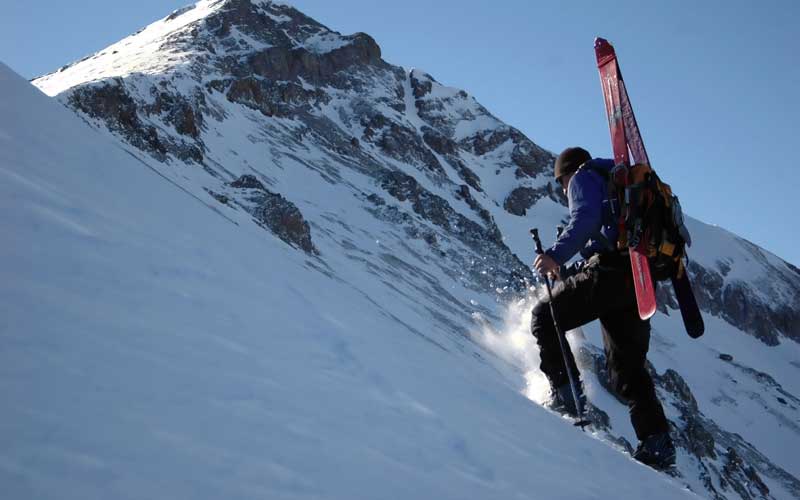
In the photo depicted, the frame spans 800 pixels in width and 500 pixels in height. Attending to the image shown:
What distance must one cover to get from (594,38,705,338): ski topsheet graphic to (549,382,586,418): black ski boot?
1.06 m

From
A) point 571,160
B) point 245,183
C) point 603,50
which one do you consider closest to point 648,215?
point 571,160

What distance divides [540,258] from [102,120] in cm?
2438

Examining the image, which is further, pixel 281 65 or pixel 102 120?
pixel 281 65

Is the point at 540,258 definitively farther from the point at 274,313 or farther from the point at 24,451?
the point at 24,451

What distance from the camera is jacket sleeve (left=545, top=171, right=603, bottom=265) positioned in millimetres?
5152

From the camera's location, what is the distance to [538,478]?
326 cm

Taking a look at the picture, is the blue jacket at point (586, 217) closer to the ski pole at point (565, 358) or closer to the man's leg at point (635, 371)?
the ski pole at point (565, 358)

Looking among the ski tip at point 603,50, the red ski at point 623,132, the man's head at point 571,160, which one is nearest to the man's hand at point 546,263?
the red ski at point 623,132

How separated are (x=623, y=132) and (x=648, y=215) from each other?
4.07 feet

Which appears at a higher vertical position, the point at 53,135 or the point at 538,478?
the point at 53,135

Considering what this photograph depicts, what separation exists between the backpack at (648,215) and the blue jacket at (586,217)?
0.08 metres

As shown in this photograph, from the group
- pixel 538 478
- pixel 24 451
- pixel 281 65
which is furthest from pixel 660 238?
pixel 281 65

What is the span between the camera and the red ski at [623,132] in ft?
16.7

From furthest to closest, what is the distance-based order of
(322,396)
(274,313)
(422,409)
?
(274,313)
(422,409)
(322,396)
